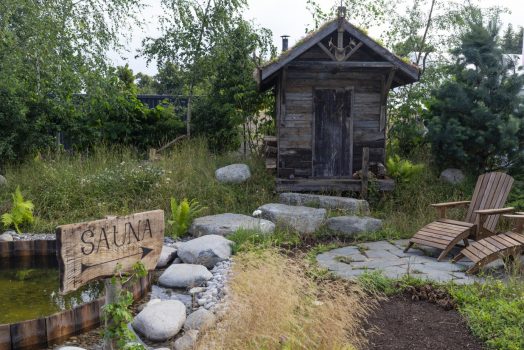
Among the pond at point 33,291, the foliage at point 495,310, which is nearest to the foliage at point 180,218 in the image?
the pond at point 33,291

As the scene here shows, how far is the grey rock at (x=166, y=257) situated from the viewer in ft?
23.8

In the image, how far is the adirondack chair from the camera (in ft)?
23.5

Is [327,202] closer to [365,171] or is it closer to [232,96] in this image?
[365,171]

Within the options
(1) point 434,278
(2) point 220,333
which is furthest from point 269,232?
(2) point 220,333

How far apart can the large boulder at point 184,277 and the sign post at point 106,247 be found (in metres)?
2.48

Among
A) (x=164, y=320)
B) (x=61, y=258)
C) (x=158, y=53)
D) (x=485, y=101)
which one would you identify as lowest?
(x=164, y=320)

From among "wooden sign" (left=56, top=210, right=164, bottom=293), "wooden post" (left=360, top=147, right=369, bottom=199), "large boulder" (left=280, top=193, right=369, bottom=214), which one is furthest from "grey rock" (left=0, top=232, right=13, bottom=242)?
"wooden post" (left=360, top=147, right=369, bottom=199)

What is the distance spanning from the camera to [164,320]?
5.19 m

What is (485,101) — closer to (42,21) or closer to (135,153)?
(135,153)

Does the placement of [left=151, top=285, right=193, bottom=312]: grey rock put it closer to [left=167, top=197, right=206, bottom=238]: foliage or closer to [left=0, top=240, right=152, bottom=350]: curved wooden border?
[left=0, top=240, right=152, bottom=350]: curved wooden border

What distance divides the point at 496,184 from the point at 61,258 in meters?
6.34

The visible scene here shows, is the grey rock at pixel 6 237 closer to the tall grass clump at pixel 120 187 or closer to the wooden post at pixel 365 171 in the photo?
the tall grass clump at pixel 120 187

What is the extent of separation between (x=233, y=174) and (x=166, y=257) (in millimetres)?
3710

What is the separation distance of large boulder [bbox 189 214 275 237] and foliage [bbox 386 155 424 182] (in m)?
3.68
